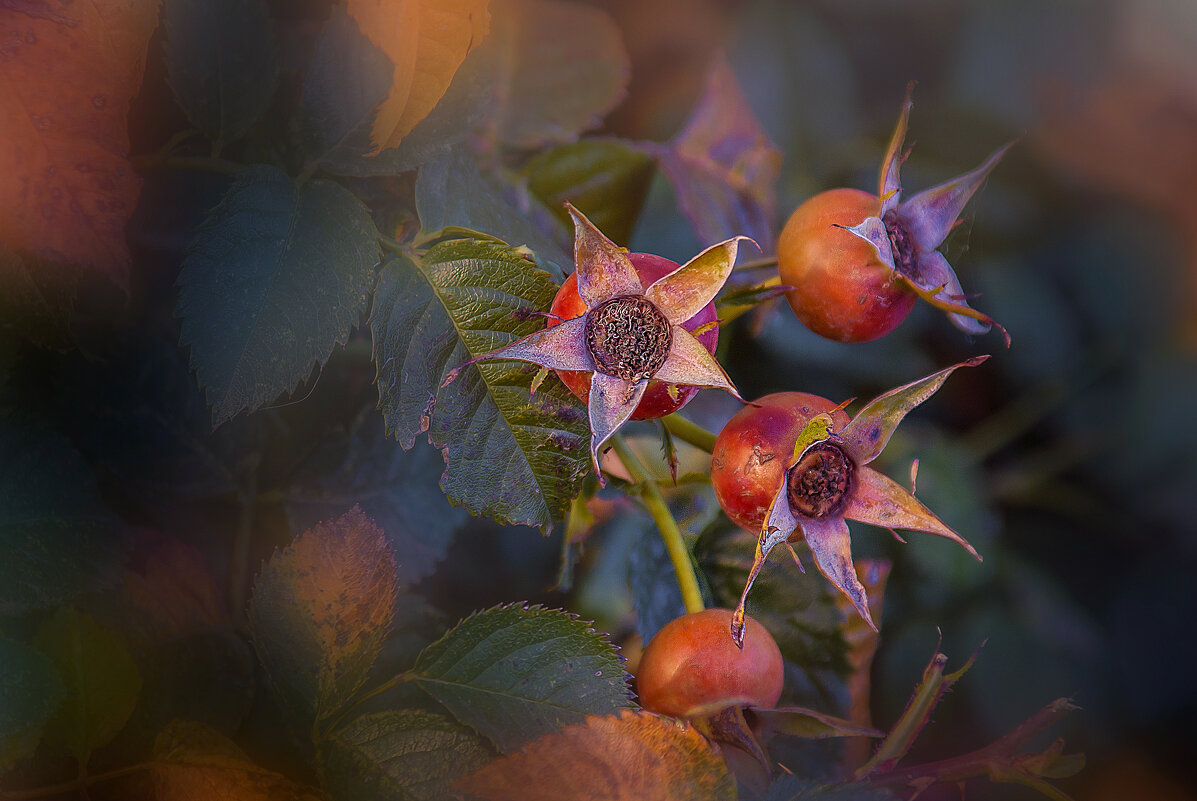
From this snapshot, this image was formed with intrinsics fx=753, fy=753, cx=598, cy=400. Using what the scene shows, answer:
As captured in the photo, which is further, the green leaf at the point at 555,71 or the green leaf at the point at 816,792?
the green leaf at the point at 555,71

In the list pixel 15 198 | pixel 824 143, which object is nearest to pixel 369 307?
pixel 15 198

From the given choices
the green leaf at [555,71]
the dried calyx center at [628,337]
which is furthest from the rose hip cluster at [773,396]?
the green leaf at [555,71]

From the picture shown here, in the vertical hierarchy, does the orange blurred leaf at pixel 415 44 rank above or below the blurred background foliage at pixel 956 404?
above

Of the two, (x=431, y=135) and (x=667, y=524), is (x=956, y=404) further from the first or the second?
(x=431, y=135)

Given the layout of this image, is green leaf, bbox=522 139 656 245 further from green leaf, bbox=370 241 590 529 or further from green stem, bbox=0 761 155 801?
Result: green stem, bbox=0 761 155 801

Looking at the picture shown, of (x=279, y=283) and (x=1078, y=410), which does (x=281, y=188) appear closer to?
(x=279, y=283)

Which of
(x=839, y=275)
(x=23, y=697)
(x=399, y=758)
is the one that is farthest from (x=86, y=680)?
(x=839, y=275)

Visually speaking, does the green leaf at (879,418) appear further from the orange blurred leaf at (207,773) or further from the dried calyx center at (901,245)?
the orange blurred leaf at (207,773)
